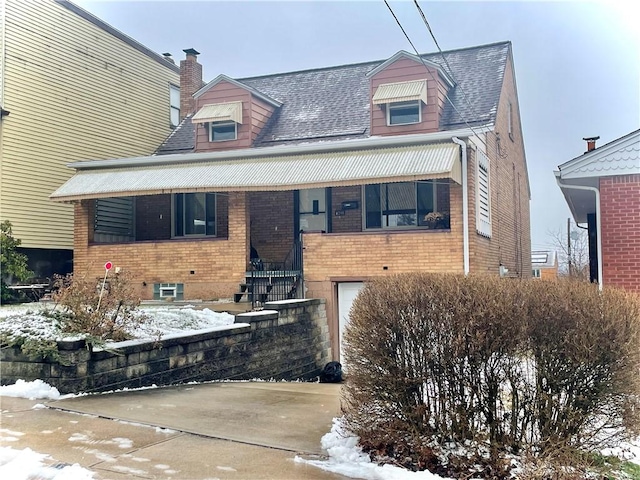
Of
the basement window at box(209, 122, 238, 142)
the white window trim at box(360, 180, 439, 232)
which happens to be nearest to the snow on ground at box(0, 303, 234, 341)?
the white window trim at box(360, 180, 439, 232)

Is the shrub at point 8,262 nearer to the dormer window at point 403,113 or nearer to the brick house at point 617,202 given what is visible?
the dormer window at point 403,113

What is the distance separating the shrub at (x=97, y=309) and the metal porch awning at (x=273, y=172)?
5.81 m

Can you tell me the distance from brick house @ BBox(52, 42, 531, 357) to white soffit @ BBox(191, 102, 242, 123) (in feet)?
0.15

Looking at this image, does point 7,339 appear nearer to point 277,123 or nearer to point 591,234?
point 277,123

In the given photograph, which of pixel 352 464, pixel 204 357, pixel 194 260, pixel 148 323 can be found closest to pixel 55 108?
pixel 194 260

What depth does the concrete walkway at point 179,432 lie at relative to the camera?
4273mm

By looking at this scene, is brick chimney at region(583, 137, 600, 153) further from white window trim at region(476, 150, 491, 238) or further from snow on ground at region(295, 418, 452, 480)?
snow on ground at region(295, 418, 452, 480)

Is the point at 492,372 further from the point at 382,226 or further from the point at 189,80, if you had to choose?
the point at 189,80

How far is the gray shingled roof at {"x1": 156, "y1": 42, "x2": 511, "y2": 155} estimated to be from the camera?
15883 millimetres

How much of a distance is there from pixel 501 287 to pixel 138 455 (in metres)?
3.15

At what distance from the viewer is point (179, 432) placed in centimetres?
523

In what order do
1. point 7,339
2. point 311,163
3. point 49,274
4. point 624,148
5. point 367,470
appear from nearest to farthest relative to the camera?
1. point 367,470
2. point 7,339
3. point 624,148
4. point 311,163
5. point 49,274

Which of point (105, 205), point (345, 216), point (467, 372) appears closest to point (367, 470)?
point (467, 372)

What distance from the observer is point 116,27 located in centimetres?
1998
